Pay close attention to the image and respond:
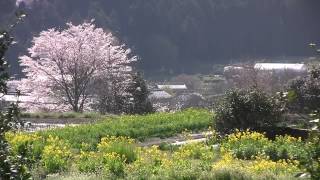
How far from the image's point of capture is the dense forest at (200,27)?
89875 millimetres

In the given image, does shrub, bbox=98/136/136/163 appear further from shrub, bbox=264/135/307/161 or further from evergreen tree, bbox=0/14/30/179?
evergreen tree, bbox=0/14/30/179

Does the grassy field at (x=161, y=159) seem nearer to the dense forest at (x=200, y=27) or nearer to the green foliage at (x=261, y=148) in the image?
the green foliage at (x=261, y=148)

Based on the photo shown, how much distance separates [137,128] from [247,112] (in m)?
4.10

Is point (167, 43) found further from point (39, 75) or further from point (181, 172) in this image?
point (181, 172)

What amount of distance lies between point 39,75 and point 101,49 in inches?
172

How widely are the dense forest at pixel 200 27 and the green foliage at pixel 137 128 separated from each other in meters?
64.4

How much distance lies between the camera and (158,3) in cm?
9456

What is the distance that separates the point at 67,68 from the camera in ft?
112

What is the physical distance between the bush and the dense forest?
68798mm

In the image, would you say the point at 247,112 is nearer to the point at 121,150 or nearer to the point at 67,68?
the point at 121,150

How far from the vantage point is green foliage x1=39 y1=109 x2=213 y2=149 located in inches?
585

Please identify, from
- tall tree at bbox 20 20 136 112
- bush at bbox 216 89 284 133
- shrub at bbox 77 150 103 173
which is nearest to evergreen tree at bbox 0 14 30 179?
shrub at bbox 77 150 103 173

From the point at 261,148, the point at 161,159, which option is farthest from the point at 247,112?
the point at 161,159

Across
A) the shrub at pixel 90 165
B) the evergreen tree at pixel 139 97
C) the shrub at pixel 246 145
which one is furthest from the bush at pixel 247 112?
the evergreen tree at pixel 139 97
